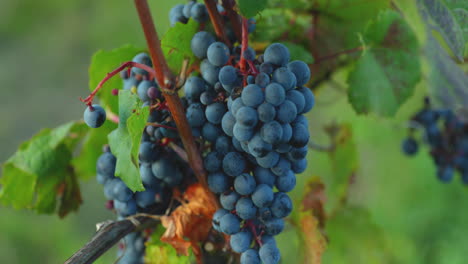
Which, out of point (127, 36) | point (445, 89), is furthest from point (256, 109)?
point (127, 36)

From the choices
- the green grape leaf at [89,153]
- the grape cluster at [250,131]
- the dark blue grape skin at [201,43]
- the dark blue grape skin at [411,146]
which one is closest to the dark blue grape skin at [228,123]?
the grape cluster at [250,131]

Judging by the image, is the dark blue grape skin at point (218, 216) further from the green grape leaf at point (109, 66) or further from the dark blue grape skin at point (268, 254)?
the green grape leaf at point (109, 66)

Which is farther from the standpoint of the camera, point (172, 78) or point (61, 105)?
point (61, 105)

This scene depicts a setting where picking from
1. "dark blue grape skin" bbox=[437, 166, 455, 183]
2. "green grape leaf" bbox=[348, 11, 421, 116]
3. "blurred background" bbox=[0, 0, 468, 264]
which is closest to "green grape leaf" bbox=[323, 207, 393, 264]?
"blurred background" bbox=[0, 0, 468, 264]

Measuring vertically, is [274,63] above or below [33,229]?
above

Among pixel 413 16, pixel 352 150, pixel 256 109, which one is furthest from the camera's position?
pixel 352 150

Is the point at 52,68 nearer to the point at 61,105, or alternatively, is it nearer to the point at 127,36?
the point at 61,105

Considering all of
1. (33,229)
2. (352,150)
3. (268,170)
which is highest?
(268,170)
